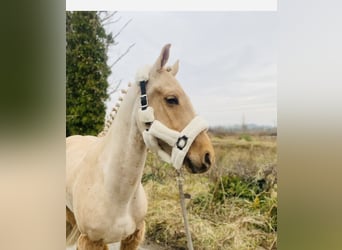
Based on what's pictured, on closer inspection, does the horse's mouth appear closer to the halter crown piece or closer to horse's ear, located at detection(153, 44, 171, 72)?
the halter crown piece

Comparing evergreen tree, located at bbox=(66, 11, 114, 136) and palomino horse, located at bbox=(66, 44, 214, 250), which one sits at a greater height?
evergreen tree, located at bbox=(66, 11, 114, 136)

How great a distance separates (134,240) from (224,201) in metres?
0.36

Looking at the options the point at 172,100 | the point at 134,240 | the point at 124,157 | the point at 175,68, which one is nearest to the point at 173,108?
the point at 172,100

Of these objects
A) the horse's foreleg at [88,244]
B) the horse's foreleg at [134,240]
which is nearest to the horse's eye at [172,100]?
the horse's foreleg at [134,240]

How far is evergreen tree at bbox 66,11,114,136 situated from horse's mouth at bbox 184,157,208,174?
36 centimetres

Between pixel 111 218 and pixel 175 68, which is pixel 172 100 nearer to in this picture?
pixel 175 68

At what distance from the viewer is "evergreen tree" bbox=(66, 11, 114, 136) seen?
1.23 meters

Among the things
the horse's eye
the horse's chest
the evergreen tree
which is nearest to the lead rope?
the horse's chest

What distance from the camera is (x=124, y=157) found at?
4.06ft

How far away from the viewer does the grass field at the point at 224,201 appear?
4.03ft
